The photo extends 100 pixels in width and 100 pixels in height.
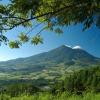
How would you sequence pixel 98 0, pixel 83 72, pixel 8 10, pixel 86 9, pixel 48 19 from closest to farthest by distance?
pixel 98 0, pixel 8 10, pixel 86 9, pixel 48 19, pixel 83 72

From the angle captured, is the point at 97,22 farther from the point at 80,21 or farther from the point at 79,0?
the point at 79,0

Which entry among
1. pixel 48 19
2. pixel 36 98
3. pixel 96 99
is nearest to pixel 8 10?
pixel 48 19

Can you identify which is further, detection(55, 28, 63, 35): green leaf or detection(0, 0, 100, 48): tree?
detection(55, 28, 63, 35): green leaf

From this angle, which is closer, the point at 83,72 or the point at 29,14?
the point at 29,14

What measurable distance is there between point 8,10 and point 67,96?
222 inches

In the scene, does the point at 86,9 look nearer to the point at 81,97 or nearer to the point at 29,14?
the point at 29,14

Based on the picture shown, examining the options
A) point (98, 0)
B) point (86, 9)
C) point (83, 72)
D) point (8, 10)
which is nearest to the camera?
point (98, 0)

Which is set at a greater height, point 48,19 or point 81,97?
point 48,19

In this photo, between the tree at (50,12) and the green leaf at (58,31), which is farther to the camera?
the green leaf at (58,31)

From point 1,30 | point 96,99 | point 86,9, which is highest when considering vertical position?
point 86,9

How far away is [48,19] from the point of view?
16250mm

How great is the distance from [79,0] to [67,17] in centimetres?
240

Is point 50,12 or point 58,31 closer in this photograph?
point 50,12

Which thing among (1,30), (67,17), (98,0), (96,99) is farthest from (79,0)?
(96,99)
